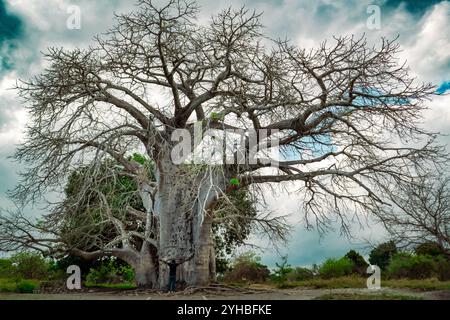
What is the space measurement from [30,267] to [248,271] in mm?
10017

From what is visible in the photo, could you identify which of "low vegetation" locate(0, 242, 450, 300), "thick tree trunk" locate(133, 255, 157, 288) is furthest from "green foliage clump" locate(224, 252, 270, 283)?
"thick tree trunk" locate(133, 255, 157, 288)

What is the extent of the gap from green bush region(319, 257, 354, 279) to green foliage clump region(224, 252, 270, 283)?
2.93 m

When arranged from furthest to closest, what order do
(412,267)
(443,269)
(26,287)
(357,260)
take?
1. (357,260)
2. (412,267)
3. (26,287)
4. (443,269)

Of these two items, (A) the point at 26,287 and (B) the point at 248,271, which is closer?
(A) the point at 26,287

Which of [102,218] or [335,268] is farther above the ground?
[102,218]

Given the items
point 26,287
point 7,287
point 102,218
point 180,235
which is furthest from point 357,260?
point 7,287

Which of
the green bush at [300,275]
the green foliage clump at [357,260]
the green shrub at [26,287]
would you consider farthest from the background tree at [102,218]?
the green foliage clump at [357,260]

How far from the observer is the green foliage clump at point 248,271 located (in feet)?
75.5

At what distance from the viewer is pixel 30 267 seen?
72.0 ft

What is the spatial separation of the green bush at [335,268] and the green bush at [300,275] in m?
0.58

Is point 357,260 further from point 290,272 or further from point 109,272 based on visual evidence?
point 109,272

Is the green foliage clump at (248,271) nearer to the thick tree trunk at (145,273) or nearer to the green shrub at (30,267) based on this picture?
the thick tree trunk at (145,273)

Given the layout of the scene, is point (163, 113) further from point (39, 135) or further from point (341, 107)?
point (341, 107)

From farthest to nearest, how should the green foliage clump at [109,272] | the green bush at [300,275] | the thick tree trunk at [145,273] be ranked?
the green foliage clump at [109,272] → the green bush at [300,275] → the thick tree trunk at [145,273]
